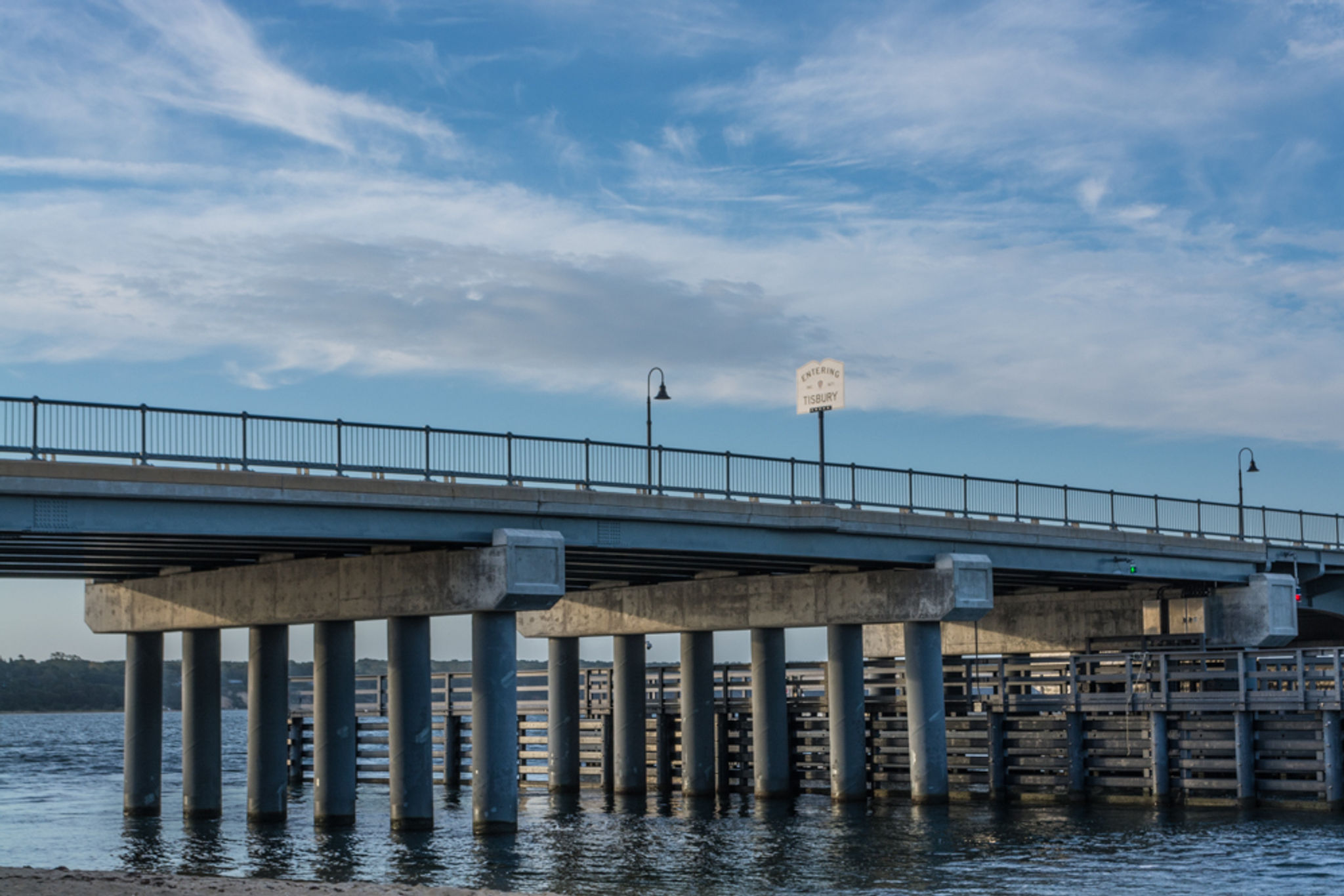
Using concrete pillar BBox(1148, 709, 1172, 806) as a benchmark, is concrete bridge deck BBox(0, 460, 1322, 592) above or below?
above

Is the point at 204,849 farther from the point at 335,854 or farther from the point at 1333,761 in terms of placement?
the point at 1333,761

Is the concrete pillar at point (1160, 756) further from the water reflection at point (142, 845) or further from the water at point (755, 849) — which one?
the water reflection at point (142, 845)

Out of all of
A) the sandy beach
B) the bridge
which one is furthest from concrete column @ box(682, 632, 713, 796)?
the sandy beach

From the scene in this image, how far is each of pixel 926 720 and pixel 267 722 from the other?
632 inches

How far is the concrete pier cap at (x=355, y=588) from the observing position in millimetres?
35594

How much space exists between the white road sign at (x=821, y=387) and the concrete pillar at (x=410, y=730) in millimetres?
13548

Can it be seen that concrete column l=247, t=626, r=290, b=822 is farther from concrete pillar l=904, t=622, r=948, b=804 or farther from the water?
concrete pillar l=904, t=622, r=948, b=804

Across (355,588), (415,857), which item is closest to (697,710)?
(355,588)

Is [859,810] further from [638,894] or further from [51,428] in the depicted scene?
[51,428]

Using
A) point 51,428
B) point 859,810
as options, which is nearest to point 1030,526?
point 859,810

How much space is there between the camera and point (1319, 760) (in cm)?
3972

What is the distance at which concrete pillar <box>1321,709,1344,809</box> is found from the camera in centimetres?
3928

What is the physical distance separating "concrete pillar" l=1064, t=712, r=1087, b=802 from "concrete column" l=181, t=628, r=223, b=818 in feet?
69.8

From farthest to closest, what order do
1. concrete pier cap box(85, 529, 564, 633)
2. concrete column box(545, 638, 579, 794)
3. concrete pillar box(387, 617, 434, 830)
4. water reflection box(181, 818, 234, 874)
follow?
concrete column box(545, 638, 579, 794)
concrete pillar box(387, 617, 434, 830)
concrete pier cap box(85, 529, 564, 633)
water reflection box(181, 818, 234, 874)
